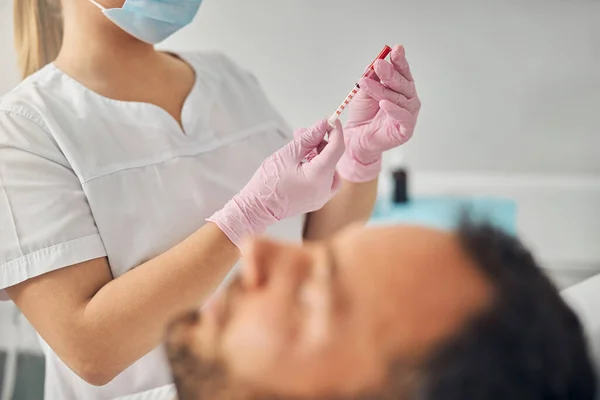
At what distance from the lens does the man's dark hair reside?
0.39 metres

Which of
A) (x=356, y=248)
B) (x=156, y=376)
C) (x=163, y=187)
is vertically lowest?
(x=156, y=376)

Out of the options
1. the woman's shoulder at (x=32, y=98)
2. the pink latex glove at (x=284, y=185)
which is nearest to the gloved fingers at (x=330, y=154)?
the pink latex glove at (x=284, y=185)

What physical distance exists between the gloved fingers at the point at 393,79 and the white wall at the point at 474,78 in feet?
0.55

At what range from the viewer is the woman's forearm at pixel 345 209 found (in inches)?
34.3

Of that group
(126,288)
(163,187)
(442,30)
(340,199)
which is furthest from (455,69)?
(126,288)

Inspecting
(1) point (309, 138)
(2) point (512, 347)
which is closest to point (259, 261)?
(2) point (512, 347)

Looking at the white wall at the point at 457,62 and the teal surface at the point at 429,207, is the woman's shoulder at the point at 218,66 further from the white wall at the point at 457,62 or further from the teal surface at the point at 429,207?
the teal surface at the point at 429,207

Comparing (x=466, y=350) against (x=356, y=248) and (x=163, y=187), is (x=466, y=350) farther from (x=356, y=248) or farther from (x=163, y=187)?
(x=163, y=187)

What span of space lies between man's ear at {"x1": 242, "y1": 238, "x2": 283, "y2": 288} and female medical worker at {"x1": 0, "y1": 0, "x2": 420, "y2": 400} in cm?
24

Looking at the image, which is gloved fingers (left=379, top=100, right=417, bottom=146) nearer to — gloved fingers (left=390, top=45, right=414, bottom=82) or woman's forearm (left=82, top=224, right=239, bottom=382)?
gloved fingers (left=390, top=45, right=414, bottom=82)

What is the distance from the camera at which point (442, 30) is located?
104 cm

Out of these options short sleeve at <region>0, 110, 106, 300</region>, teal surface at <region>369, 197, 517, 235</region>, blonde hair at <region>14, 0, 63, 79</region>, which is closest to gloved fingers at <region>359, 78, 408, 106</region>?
teal surface at <region>369, 197, 517, 235</region>

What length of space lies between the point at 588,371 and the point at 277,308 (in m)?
0.23

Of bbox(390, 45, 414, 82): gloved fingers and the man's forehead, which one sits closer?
the man's forehead
